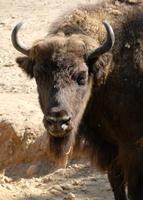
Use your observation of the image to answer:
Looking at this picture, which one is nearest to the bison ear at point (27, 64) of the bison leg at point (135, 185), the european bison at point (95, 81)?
the european bison at point (95, 81)

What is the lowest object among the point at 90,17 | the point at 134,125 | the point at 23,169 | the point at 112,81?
the point at 23,169

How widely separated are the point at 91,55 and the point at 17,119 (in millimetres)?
3240

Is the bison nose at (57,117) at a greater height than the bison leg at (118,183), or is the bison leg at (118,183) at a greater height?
the bison nose at (57,117)

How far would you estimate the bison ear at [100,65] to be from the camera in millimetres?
6984

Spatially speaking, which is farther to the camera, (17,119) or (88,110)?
(17,119)

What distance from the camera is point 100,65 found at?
6996mm

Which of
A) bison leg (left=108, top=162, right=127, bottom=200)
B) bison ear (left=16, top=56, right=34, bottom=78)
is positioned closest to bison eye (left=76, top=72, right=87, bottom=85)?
bison ear (left=16, top=56, right=34, bottom=78)

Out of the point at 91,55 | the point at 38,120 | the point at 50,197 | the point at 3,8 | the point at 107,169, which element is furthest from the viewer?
the point at 3,8

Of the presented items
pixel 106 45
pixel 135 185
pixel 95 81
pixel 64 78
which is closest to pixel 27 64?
pixel 64 78

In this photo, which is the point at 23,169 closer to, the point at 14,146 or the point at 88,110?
the point at 14,146

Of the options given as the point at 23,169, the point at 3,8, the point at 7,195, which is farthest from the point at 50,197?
the point at 3,8

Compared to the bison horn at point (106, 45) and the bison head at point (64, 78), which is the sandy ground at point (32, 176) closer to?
the bison head at point (64, 78)

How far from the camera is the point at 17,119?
387 inches

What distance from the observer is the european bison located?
6.69 metres
